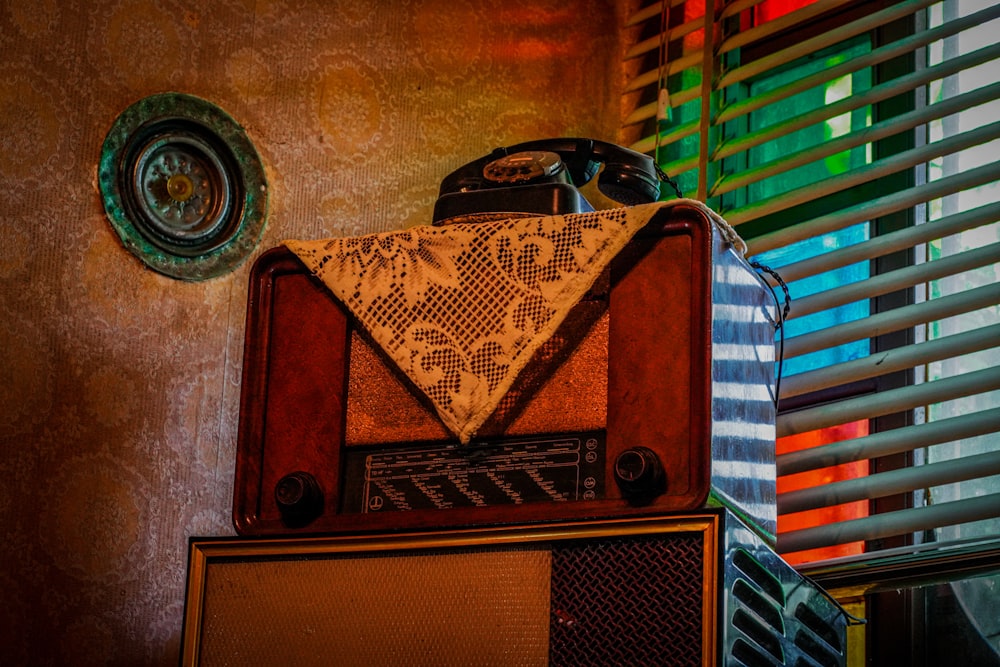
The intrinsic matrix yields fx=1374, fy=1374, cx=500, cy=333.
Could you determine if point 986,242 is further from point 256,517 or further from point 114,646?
point 114,646

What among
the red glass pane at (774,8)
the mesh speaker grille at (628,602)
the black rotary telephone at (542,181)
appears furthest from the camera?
the red glass pane at (774,8)

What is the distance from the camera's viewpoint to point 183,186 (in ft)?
6.23

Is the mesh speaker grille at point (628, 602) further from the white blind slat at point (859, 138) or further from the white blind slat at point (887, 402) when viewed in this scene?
the white blind slat at point (859, 138)

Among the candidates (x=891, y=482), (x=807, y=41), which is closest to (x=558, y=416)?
(x=891, y=482)

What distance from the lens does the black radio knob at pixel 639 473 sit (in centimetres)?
128

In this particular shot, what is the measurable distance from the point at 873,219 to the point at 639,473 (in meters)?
0.81

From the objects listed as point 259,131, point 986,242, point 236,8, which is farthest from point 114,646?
point 986,242

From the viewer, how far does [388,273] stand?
1.49m

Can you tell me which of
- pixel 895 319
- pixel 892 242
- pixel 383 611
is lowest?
pixel 383 611

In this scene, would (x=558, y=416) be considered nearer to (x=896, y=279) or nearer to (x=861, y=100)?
(x=896, y=279)

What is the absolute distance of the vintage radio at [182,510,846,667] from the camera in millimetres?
1228

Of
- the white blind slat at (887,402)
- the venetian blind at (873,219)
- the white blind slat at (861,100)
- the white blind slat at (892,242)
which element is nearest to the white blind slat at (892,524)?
the venetian blind at (873,219)

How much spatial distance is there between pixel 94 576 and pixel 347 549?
0.49 meters

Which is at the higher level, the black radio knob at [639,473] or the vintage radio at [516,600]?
the black radio knob at [639,473]
